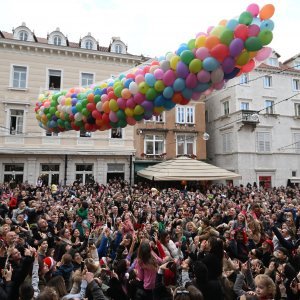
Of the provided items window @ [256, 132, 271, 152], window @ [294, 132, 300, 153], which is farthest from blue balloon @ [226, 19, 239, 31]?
window @ [294, 132, 300, 153]

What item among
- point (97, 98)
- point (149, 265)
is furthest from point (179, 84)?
point (149, 265)

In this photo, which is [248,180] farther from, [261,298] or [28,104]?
[261,298]

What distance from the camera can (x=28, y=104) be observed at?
2014 cm

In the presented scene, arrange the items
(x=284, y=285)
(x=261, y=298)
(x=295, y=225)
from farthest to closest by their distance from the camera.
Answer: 1. (x=295, y=225)
2. (x=284, y=285)
3. (x=261, y=298)

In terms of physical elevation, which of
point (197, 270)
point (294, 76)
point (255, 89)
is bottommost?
point (197, 270)

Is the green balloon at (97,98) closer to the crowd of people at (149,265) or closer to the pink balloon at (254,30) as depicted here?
the crowd of people at (149,265)

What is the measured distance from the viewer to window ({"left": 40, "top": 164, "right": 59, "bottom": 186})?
795 inches

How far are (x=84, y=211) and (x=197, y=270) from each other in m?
5.50

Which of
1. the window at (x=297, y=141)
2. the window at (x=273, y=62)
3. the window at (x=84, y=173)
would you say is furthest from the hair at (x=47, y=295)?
the window at (x=273, y=62)

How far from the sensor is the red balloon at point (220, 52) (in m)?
3.74

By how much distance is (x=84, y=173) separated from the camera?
21094 millimetres

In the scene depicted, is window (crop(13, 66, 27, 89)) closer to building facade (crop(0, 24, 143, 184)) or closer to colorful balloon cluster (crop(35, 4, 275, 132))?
building facade (crop(0, 24, 143, 184))

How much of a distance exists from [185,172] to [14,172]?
11676 millimetres

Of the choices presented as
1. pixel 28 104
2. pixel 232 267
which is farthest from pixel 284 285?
pixel 28 104
